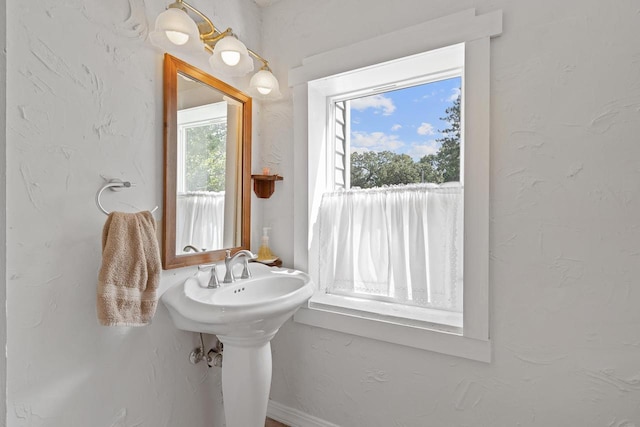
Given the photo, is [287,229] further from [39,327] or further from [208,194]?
[39,327]

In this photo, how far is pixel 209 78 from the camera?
1404mm

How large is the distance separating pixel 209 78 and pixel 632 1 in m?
1.55

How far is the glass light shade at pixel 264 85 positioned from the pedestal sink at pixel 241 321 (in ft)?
2.95

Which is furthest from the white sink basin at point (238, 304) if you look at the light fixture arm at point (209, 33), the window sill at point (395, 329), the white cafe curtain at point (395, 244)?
the light fixture arm at point (209, 33)

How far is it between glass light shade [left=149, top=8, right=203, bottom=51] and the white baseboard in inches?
68.3

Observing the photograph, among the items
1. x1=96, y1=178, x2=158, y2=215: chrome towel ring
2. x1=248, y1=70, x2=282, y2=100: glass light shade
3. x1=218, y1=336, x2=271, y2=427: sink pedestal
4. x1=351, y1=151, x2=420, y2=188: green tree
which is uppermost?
x1=248, y1=70, x2=282, y2=100: glass light shade

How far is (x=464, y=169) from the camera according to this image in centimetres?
122

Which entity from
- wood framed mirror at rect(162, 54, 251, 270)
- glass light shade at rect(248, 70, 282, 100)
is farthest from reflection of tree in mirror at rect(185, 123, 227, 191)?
glass light shade at rect(248, 70, 282, 100)

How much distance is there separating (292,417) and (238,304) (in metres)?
0.94

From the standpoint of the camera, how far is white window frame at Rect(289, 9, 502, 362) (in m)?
1.18

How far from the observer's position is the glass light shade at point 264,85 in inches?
59.9

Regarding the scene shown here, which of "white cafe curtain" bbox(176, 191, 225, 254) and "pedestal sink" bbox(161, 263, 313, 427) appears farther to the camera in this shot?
"white cafe curtain" bbox(176, 191, 225, 254)

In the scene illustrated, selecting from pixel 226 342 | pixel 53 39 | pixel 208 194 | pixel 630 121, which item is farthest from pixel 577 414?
pixel 53 39

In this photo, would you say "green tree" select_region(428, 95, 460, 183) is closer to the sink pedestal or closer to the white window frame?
the white window frame
